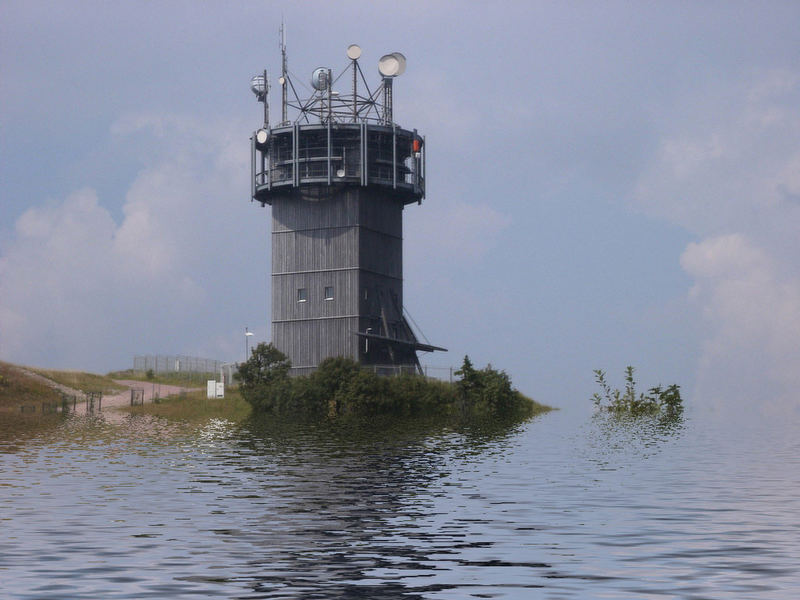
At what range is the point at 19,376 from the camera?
9062cm

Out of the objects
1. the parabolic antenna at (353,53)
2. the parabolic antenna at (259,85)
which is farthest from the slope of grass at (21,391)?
the parabolic antenna at (353,53)

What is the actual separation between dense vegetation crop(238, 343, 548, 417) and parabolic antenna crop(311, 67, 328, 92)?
72.6 ft

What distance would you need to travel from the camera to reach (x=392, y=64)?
8881cm

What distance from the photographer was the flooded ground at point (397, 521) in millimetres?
16047

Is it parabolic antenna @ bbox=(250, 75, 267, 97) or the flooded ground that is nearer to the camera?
the flooded ground

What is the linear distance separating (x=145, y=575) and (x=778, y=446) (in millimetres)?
36094

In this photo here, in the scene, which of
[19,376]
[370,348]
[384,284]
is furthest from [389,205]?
[19,376]

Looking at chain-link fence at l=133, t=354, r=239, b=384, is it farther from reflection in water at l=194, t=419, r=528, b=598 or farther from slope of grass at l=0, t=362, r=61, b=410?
reflection in water at l=194, t=419, r=528, b=598

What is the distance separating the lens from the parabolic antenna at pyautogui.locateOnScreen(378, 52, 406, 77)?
88688 mm

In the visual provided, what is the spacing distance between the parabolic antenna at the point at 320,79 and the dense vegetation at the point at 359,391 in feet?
72.6

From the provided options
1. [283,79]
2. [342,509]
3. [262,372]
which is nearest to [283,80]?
[283,79]

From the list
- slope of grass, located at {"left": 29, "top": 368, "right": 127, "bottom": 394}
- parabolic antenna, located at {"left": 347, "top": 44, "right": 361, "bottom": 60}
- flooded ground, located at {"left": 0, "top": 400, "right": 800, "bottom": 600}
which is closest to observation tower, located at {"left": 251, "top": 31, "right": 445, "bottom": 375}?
parabolic antenna, located at {"left": 347, "top": 44, "right": 361, "bottom": 60}

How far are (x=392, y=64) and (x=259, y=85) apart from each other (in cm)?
1136

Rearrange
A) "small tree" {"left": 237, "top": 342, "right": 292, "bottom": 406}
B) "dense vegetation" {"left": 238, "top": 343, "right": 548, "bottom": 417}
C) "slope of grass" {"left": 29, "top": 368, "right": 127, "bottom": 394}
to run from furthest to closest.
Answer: "slope of grass" {"left": 29, "top": 368, "right": 127, "bottom": 394}
"small tree" {"left": 237, "top": 342, "right": 292, "bottom": 406}
"dense vegetation" {"left": 238, "top": 343, "right": 548, "bottom": 417}
